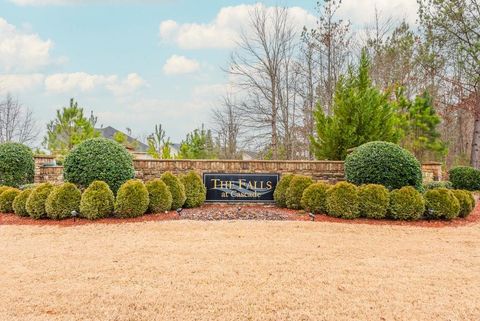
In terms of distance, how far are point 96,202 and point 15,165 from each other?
4260 mm

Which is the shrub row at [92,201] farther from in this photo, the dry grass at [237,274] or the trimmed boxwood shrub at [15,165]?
the trimmed boxwood shrub at [15,165]

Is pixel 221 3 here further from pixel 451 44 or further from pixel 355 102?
pixel 451 44

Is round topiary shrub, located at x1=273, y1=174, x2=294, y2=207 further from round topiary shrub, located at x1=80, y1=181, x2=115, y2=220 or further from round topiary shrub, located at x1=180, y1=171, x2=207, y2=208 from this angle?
round topiary shrub, located at x1=80, y1=181, x2=115, y2=220

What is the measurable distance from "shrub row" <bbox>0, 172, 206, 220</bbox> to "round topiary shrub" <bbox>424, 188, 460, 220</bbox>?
5.31m

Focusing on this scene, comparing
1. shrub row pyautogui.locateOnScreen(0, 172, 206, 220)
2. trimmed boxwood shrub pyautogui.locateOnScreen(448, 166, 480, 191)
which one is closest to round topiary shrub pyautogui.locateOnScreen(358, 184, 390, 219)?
shrub row pyautogui.locateOnScreen(0, 172, 206, 220)

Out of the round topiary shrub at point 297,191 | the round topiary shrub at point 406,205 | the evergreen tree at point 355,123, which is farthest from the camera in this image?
the evergreen tree at point 355,123

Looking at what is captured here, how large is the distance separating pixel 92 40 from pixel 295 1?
29.4 ft

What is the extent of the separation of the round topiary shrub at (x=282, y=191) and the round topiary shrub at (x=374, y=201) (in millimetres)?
1827

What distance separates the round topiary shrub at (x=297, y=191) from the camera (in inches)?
336

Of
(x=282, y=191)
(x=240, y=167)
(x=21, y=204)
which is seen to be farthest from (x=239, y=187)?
(x=21, y=204)

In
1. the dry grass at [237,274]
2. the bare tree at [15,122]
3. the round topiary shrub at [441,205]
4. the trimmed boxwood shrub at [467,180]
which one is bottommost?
the dry grass at [237,274]

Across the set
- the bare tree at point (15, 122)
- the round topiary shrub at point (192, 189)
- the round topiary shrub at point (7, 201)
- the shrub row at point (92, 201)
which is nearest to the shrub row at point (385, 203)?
the round topiary shrub at point (192, 189)

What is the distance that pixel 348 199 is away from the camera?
763 cm

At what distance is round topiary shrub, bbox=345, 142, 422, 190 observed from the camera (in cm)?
812
